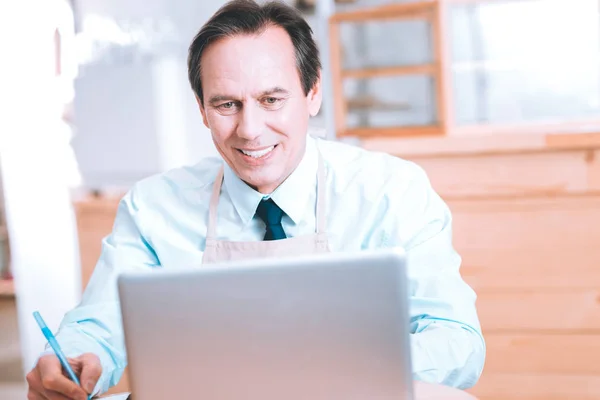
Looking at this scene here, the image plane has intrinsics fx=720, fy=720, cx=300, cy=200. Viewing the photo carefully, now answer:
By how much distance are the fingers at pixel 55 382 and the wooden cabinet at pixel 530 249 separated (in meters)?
1.54

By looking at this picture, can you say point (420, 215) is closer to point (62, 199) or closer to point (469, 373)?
point (469, 373)

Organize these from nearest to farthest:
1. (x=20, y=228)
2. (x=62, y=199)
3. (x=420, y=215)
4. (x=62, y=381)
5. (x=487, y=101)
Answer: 1. (x=62, y=381)
2. (x=420, y=215)
3. (x=20, y=228)
4. (x=62, y=199)
5. (x=487, y=101)

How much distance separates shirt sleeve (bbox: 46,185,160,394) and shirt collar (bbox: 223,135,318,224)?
0.23 meters

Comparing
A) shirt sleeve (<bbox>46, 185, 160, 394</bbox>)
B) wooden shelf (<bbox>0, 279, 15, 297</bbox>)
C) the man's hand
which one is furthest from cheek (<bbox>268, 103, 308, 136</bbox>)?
wooden shelf (<bbox>0, 279, 15, 297</bbox>)

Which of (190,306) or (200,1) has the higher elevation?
(200,1)

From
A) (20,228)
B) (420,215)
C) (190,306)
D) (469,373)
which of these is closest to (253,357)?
(190,306)

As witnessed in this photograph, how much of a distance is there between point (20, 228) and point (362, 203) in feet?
4.57

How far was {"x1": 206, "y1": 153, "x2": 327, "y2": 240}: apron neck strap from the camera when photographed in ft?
5.05

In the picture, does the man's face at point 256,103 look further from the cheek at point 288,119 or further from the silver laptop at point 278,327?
the silver laptop at point 278,327

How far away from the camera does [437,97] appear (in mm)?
2932

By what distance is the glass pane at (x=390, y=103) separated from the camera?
3.16m

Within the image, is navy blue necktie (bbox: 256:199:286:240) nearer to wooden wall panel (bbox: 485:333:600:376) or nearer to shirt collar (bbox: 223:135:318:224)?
shirt collar (bbox: 223:135:318:224)

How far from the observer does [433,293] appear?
4.42 ft

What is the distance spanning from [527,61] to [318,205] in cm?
233
